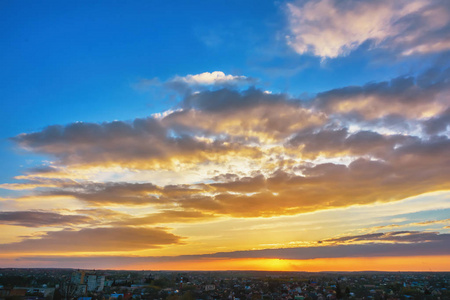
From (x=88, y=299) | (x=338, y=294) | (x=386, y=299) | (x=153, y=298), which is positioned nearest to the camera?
(x=88, y=299)

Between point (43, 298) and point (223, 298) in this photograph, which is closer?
point (43, 298)

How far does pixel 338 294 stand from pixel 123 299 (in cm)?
4422

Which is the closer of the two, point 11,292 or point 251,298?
point 11,292

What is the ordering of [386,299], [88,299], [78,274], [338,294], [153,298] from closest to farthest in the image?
[88,299], [153,298], [386,299], [338,294], [78,274]

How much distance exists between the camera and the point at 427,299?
64.3m

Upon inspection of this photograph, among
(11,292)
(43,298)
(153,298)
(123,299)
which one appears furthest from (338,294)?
(11,292)

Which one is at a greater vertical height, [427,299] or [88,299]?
[88,299]

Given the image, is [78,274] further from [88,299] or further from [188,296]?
[188,296]

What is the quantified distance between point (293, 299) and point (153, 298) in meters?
28.5

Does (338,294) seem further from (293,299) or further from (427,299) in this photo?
(427,299)

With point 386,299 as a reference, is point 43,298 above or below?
above

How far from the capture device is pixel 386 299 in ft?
206

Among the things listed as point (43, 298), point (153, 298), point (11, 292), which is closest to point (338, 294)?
point (153, 298)

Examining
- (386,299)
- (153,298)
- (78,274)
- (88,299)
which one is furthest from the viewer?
(78,274)
